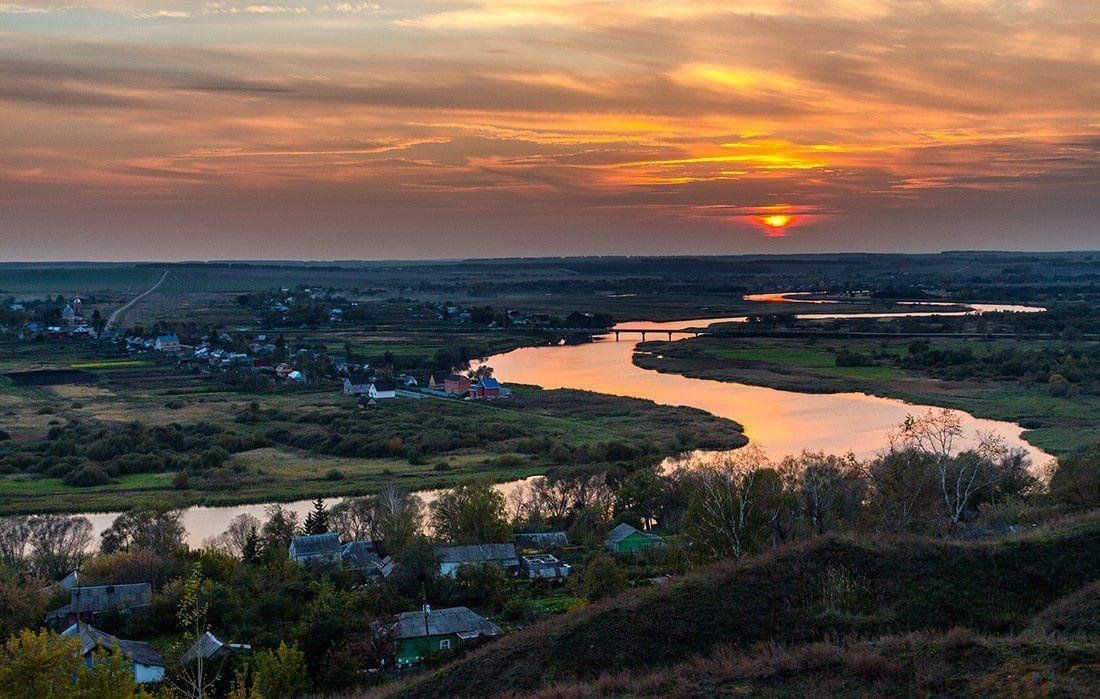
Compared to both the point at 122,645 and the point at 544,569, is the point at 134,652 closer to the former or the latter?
the point at 122,645

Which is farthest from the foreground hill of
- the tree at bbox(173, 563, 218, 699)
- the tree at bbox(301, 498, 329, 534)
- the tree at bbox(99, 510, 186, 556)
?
the tree at bbox(301, 498, 329, 534)

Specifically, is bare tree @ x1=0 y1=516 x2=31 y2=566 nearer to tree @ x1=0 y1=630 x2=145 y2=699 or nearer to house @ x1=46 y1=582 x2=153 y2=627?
house @ x1=46 y1=582 x2=153 y2=627

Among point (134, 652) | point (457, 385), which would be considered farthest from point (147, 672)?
point (457, 385)

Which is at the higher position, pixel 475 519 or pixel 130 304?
pixel 130 304

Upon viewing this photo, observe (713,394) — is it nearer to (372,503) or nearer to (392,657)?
(372,503)

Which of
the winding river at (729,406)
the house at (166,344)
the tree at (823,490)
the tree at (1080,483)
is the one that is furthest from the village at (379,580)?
the house at (166,344)

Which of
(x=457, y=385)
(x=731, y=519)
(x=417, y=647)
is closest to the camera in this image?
(x=731, y=519)
